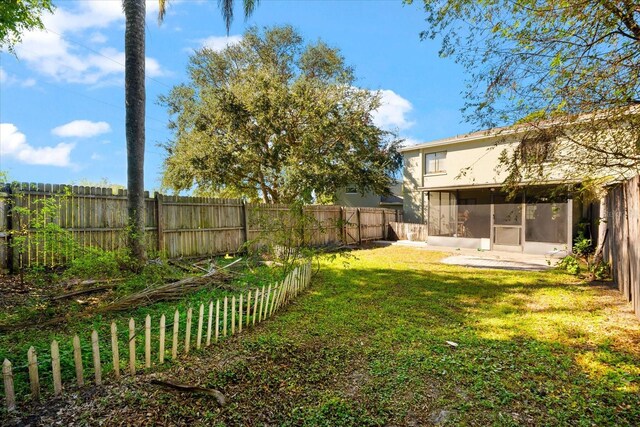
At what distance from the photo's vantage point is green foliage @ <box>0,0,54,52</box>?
6.91 meters

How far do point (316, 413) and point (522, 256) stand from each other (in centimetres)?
1261

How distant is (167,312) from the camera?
506 centimetres

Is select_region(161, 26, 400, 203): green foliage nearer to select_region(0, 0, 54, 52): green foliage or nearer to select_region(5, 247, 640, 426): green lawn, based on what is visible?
select_region(0, 0, 54, 52): green foliage

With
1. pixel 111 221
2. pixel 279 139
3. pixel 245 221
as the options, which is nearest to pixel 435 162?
pixel 279 139

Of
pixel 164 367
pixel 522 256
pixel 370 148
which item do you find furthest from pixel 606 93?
pixel 370 148

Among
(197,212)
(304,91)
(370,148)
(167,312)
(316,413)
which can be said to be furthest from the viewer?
(370,148)

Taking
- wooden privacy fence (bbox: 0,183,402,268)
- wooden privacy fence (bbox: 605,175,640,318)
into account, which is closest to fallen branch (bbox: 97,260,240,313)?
wooden privacy fence (bbox: 0,183,402,268)

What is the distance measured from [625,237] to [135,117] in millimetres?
10246

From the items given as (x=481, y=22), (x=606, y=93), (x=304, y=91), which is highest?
(x=304, y=91)

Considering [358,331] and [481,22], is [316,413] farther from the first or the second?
[481,22]

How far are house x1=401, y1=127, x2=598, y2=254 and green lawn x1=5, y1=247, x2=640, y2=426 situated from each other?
6777 mm

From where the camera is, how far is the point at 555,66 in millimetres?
4594

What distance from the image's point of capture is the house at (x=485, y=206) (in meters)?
12.1

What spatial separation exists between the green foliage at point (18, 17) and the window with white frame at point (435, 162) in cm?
1584
